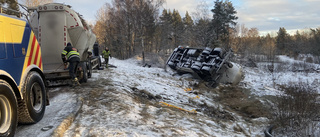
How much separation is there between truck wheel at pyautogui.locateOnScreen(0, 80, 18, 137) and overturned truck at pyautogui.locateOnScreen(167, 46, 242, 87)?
9.84m

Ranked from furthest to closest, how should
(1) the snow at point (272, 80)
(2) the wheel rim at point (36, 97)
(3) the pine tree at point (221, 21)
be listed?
(3) the pine tree at point (221, 21) → (1) the snow at point (272, 80) → (2) the wheel rim at point (36, 97)

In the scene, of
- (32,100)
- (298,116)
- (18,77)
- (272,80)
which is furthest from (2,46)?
(272,80)

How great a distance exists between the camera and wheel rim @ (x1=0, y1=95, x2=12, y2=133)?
249 centimetres

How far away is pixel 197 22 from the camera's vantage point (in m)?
24.5

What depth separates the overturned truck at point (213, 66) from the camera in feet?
38.6

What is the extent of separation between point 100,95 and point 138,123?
2319mm

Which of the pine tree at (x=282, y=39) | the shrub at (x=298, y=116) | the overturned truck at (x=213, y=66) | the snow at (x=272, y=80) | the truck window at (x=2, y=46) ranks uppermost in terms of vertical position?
the pine tree at (x=282, y=39)

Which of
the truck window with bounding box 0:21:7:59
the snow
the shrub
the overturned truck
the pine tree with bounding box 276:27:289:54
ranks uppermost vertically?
the pine tree with bounding box 276:27:289:54

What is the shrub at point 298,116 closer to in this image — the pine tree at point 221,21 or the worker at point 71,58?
the worker at point 71,58

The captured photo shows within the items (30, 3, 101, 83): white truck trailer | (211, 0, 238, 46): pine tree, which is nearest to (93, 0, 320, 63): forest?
(211, 0, 238, 46): pine tree

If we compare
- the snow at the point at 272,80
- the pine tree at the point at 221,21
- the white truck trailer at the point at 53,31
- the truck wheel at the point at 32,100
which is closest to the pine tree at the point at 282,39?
the pine tree at the point at 221,21

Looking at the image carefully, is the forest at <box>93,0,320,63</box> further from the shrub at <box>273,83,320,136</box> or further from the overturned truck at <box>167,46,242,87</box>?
the shrub at <box>273,83,320,136</box>

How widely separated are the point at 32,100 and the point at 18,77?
652mm

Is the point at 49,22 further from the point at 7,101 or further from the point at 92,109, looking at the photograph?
the point at 7,101
